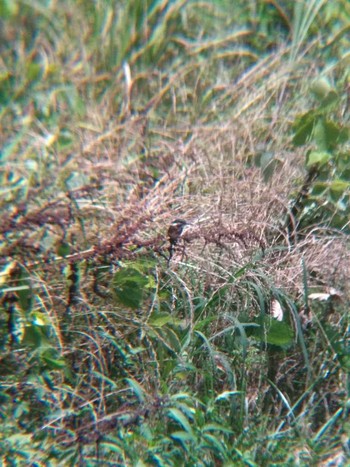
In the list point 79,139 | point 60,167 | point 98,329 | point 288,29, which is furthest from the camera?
point 288,29

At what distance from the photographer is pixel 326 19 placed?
13.7ft

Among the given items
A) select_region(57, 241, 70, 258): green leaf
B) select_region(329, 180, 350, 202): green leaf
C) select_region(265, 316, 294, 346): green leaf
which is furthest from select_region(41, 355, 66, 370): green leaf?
select_region(329, 180, 350, 202): green leaf

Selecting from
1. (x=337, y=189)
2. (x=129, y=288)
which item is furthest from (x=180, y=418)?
(x=337, y=189)

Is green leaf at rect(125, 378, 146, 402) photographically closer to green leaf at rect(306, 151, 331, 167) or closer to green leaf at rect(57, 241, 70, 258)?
green leaf at rect(57, 241, 70, 258)

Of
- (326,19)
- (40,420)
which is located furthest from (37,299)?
(326,19)

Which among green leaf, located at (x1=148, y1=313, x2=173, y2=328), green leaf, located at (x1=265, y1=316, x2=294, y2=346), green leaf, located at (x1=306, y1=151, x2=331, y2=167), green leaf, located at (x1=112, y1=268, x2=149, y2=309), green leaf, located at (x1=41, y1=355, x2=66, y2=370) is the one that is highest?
green leaf, located at (x1=306, y1=151, x2=331, y2=167)

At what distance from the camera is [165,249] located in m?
2.92

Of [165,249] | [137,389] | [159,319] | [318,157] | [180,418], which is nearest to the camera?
[180,418]

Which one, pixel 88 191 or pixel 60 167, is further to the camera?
pixel 60 167

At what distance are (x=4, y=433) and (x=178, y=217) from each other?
3.72 ft

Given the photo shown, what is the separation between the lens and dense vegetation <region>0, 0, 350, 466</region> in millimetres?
2486

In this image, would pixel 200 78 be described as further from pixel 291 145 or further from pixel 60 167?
pixel 60 167

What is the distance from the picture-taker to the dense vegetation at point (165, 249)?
2.49 m

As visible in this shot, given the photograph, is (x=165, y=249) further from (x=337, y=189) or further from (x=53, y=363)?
(x=337, y=189)
